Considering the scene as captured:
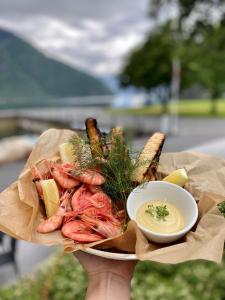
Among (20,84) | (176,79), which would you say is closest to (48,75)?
(20,84)

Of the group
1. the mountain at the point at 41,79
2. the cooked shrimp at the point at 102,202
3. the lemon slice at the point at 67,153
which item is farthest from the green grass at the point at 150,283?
the mountain at the point at 41,79

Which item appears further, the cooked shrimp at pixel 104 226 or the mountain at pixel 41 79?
the mountain at pixel 41 79

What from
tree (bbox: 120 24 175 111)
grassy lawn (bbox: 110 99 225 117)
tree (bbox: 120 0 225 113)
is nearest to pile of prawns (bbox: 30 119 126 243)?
tree (bbox: 120 0 225 113)

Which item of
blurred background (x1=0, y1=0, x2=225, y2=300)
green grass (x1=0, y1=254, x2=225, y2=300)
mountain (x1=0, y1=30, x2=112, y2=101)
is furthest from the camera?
mountain (x1=0, y1=30, x2=112, y2=101)

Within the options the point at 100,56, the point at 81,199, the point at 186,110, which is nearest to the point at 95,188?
the point at 81,199

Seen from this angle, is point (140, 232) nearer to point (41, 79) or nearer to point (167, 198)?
point (167, 198)

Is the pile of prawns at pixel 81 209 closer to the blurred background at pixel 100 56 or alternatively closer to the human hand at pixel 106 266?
the human hand at pixel 106 266

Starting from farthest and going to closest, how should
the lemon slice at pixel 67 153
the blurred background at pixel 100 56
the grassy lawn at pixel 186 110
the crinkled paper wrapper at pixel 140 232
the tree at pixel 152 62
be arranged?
the grassy lawn at pixel 186 110 → the tree at pixel 152 62 → the blurred background at pixel 100 56 → the lemon slice at pixel 67 153 → the crinkled paper wrapper at pixel 140 232

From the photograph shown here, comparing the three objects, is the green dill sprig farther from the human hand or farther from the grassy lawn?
the grassy lawn
